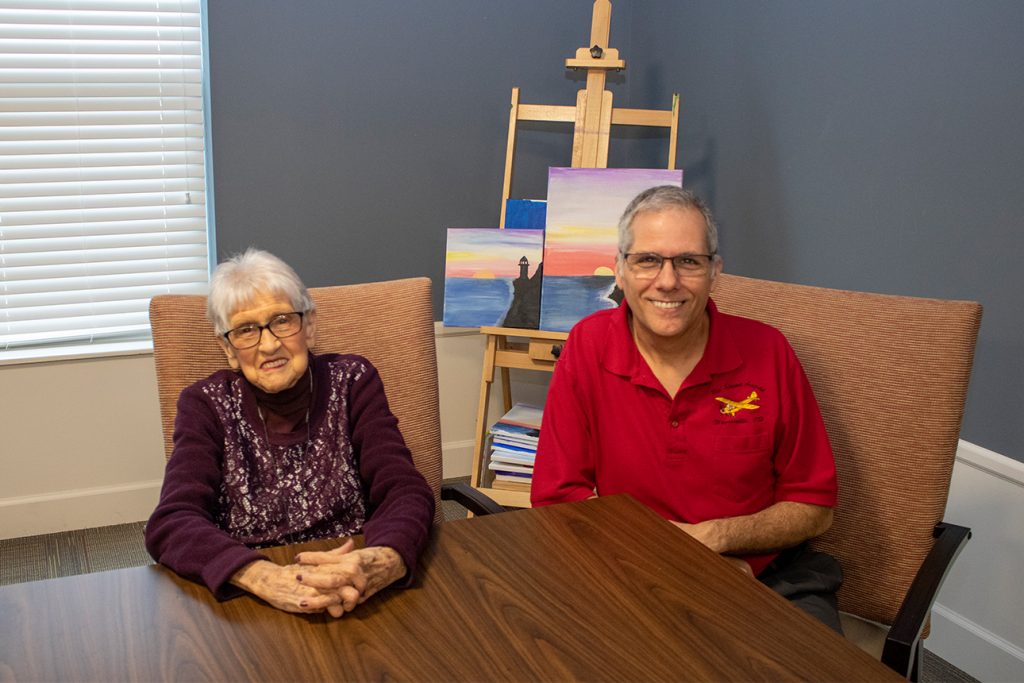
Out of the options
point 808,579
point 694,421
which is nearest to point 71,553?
point 694,421

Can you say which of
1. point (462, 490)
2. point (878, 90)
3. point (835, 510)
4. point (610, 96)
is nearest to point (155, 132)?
point (610, 96)

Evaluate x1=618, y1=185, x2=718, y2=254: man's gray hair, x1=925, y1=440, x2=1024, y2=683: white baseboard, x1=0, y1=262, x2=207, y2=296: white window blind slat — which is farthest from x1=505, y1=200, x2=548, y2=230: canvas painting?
x1=925, y1=440, x2=1024, y2=683: white baseboard

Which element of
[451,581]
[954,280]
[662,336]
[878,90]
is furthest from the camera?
[878,90]

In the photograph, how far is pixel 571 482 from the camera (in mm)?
1728

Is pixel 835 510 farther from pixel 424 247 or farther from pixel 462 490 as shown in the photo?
pixel 424 247

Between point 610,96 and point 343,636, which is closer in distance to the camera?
point 343,636

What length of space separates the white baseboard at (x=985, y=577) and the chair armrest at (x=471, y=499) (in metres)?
1.37

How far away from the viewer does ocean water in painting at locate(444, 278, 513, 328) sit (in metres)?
3.06

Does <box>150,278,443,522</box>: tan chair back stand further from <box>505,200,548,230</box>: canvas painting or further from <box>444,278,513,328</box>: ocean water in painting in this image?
<box>505,200,548,230</box>: canvas painting

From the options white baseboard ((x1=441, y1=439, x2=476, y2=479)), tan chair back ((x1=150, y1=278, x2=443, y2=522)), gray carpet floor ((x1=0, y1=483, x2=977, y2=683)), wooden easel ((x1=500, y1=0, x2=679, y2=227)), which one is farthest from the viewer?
white baseboard ((x1=441, y1=439, x2=476, y2=479))

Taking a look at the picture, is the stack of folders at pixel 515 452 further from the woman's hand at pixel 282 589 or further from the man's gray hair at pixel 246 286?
the woman's hand at pixel 282 589

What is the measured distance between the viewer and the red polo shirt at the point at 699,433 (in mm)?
1688

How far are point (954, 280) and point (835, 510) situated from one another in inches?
35.6

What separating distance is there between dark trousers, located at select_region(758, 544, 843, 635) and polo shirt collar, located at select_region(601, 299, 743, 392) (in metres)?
0.38
